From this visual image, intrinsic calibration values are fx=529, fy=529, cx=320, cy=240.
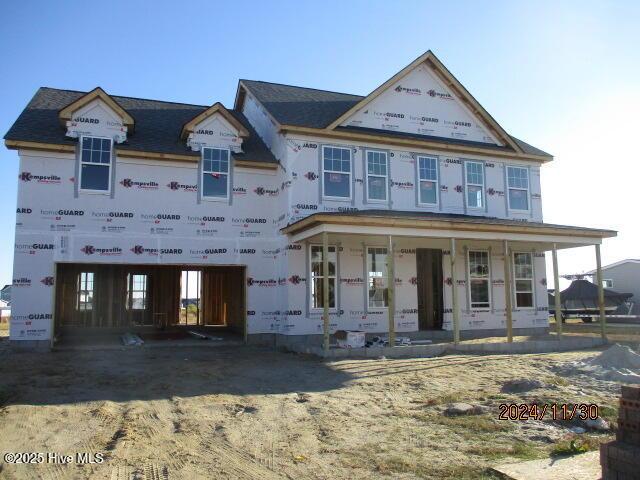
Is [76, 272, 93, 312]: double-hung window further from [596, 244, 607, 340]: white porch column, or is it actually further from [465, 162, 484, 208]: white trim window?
[596, 244, 607, 340]: white porch column

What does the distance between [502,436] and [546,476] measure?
66.1 inches

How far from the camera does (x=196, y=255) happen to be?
53.8 ft

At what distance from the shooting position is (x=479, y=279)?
18.6 m

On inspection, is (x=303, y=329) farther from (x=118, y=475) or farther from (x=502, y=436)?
(x=118, y=475)

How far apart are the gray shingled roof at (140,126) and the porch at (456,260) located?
4138 millimetres

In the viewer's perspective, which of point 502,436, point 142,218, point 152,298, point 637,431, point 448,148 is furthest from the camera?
point 152,298

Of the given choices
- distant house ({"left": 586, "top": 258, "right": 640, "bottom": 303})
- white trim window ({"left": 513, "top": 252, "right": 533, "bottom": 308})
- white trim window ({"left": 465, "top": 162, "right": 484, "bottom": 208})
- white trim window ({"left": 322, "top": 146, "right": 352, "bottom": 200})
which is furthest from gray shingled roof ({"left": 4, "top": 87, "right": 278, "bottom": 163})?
distant house ({"left": 586, "top": 258, "right": 640, "bottom": 303})

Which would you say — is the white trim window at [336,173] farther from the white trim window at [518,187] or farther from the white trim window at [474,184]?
the white trim window at [518,187]

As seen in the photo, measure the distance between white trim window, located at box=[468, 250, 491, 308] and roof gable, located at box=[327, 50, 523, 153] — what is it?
4367 millimetres

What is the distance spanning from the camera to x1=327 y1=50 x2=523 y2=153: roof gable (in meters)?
18.3

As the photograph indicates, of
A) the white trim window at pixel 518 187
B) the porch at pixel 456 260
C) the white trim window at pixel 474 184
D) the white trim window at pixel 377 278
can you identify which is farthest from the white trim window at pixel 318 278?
the white trim window at pixel 518 187

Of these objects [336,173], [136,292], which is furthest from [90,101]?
[136,292]

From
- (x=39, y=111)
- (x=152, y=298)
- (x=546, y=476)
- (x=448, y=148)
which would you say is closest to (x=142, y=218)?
(x=39, y=111)
